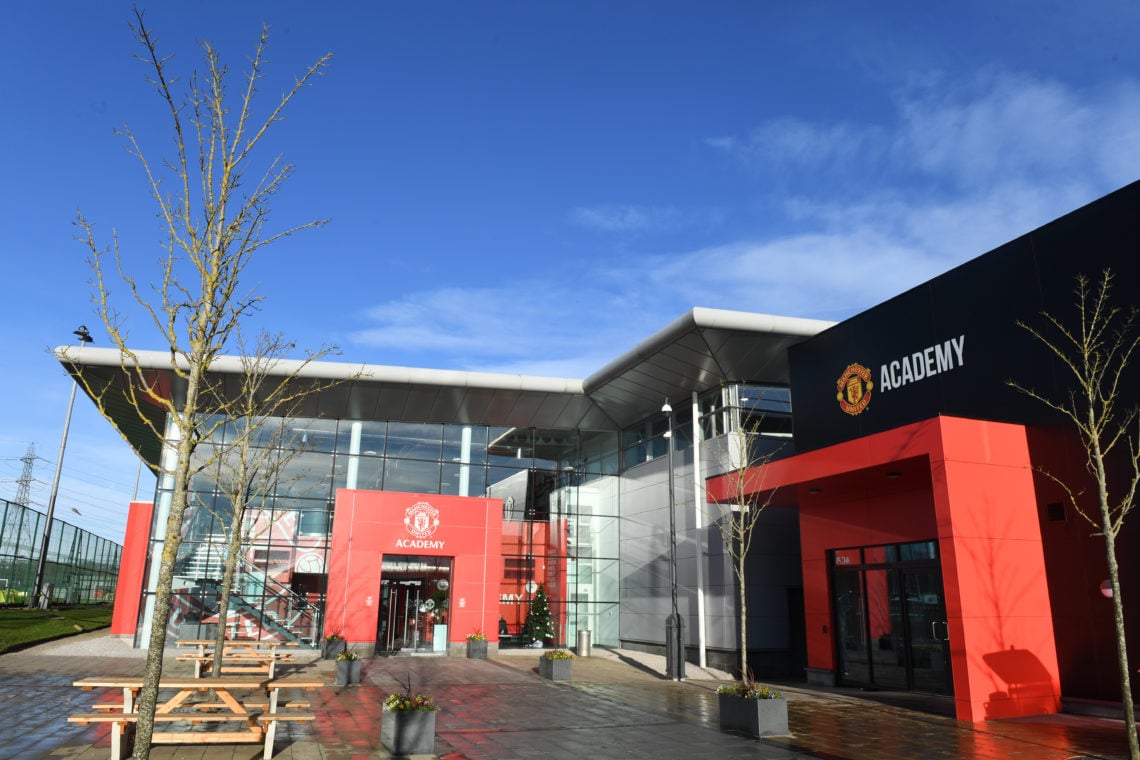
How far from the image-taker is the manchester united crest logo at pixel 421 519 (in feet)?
88.1

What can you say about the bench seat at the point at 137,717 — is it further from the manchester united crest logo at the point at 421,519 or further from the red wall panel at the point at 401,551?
the manchester united crest logo at the point at 421,519

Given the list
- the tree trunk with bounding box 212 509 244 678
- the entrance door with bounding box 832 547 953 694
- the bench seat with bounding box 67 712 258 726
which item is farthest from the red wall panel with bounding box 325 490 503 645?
the bench seat with bounding box 67 712 258 726

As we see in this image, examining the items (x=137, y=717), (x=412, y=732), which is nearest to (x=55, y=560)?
(x=137, y=717)

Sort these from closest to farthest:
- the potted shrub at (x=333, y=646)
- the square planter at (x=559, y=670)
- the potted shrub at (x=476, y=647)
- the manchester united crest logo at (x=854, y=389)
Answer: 1. the manchester united crest logo at (x=854, y=389)
2. the square planter at (x=559, y=670)
3. the potted shrub at (x=333, y=646)
4. the potted shrub at (x=476, y=647)

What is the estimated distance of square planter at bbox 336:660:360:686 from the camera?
55.2ft

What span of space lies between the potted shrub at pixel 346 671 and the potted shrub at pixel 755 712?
8.50 metres

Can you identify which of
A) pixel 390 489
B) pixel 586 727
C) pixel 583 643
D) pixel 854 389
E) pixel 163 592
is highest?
pixel 854 389

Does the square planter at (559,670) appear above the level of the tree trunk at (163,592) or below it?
below

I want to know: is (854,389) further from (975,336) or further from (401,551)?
(401,551)

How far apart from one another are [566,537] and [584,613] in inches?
116

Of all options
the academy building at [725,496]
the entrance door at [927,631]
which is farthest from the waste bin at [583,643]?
the entrance door at [927,631]

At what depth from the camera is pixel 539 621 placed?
28734mm

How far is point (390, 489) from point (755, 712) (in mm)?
19861

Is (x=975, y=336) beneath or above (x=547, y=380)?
beneath
